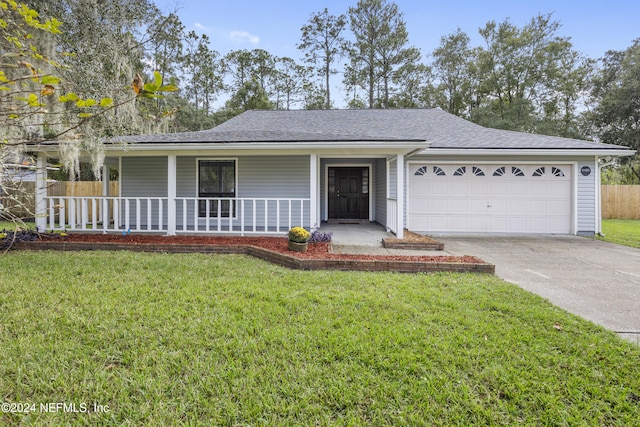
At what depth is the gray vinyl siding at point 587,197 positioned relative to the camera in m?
8.79

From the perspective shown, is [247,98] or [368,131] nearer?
[368,131]

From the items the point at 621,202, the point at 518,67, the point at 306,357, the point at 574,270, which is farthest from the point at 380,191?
the point at 518,67

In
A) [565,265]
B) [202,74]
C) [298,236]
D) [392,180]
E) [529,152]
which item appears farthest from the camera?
[202,74]

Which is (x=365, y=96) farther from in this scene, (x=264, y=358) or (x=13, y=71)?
(x=264, y=358)

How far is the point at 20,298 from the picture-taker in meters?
3.42

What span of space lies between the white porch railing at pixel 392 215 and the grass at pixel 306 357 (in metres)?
3.55

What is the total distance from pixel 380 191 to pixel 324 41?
17.1 m

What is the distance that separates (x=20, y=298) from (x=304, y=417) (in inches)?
142

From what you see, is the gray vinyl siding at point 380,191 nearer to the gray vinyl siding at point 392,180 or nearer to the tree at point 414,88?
the gray vinyl siding at point 392,180

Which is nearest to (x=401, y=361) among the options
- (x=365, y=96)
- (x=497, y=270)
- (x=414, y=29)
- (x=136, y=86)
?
(x=136, y=86)

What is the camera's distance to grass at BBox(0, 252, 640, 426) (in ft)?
6.24

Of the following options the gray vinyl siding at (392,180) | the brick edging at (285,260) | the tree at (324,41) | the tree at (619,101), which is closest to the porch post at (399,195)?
the gray vinyl siding at (392,180)

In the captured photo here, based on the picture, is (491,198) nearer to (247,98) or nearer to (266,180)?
(266,180)

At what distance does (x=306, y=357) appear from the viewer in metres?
2.39
